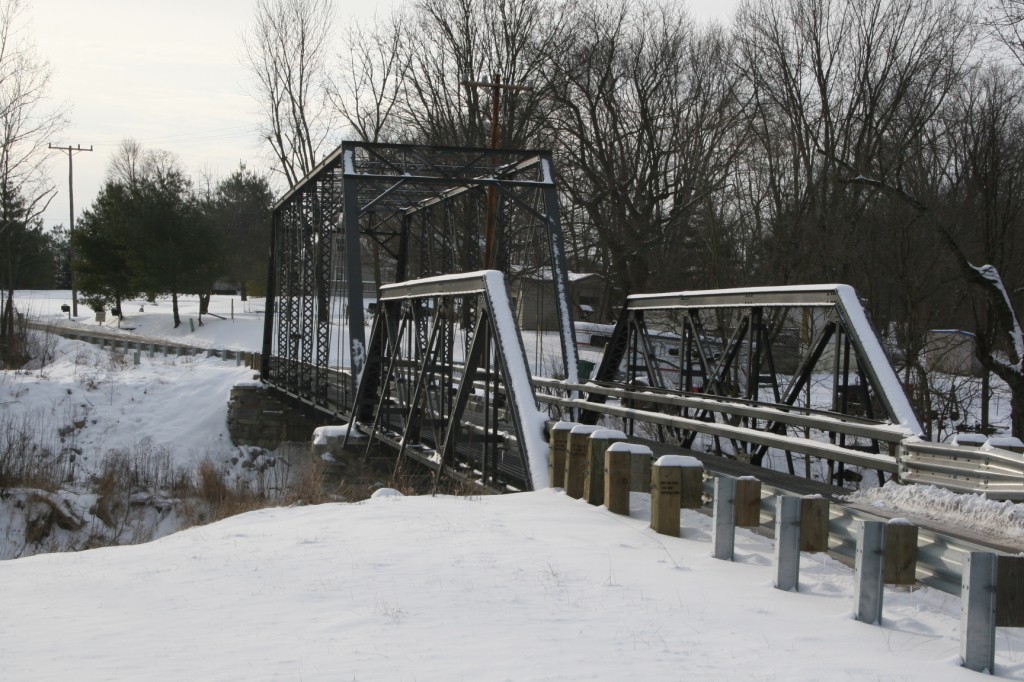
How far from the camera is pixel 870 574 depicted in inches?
198

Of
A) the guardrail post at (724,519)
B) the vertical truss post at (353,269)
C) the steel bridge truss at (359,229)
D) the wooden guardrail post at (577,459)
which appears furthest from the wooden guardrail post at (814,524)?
the vertical truss post at (353,269)

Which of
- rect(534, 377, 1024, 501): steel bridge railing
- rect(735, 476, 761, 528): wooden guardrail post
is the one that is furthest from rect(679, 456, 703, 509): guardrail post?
rect(534, 377, 1024, 501): steel bridge railing

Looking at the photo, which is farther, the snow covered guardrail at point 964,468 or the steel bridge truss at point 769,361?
the steel bridge truss at point 769,361

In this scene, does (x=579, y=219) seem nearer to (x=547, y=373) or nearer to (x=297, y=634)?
(x=547, y=373)

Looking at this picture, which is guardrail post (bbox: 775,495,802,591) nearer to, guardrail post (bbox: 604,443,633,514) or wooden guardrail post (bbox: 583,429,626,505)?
guardrail post (bbox: 604,443,633,514)

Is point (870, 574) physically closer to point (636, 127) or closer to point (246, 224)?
point (636, 127)

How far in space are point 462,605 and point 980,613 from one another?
249cm

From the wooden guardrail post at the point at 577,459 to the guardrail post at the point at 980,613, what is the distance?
4089mm

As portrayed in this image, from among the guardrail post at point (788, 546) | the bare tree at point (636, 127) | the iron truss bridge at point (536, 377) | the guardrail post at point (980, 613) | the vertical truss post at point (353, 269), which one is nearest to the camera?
the guardrail post at point (980, 613)

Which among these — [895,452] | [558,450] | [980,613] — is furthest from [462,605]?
[895,452]

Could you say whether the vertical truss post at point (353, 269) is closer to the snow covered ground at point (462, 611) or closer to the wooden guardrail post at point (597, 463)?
the wooden guardrail post at point (597, 463)

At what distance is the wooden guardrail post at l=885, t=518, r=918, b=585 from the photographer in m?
5.12

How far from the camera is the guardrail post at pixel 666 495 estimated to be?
693 centimetres

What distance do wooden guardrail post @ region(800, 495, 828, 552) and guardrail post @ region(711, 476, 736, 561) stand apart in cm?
50
